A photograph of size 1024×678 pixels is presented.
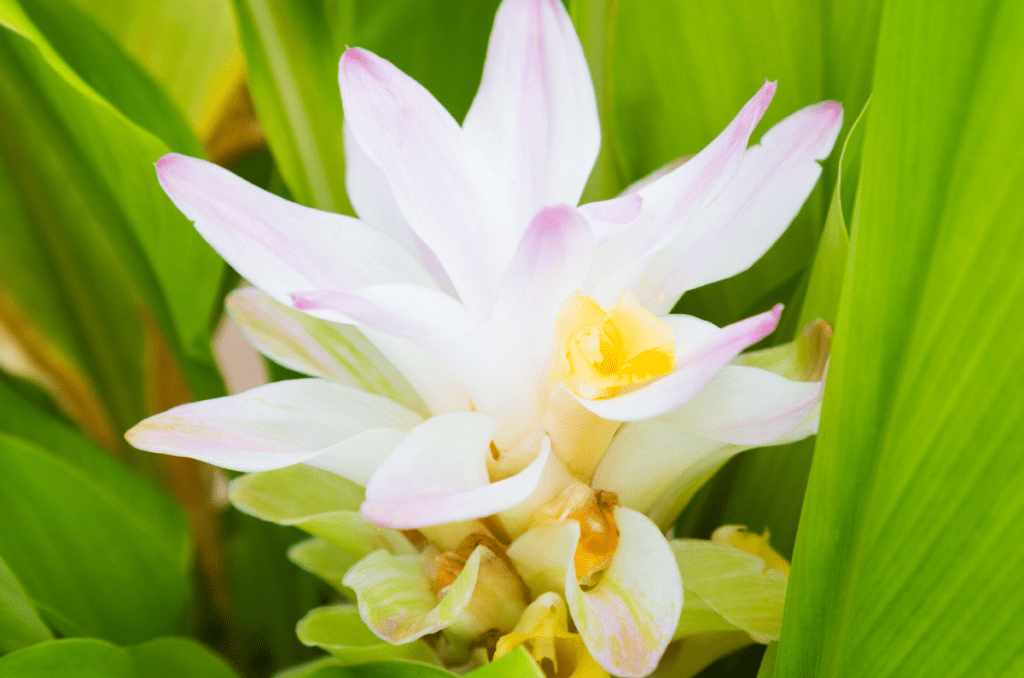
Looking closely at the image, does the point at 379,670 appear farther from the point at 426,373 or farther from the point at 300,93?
the point at 300,93

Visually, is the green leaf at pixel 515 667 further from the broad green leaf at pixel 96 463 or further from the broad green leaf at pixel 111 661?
the broad green leaf at pixel 96 463

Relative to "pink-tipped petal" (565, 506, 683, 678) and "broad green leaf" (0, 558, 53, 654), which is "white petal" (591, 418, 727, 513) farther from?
"broad green leaf" (0, 558, 53, 654)

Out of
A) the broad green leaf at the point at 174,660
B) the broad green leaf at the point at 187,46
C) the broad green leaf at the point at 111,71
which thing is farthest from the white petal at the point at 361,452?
the broad green leaf at the point at 187,46

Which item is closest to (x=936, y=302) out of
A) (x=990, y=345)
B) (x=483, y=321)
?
(x=990, y=345)

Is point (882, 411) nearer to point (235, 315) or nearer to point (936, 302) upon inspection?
point (936, 302)

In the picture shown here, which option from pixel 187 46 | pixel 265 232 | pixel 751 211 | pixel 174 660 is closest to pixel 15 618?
pixel 174 660
